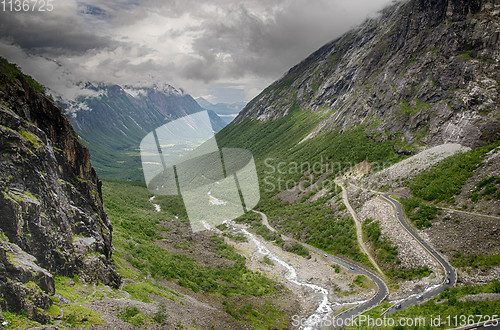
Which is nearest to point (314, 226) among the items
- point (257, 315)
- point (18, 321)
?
point (257, 315)

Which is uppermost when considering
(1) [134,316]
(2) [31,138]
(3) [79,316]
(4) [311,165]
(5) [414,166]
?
(2) [31,138]

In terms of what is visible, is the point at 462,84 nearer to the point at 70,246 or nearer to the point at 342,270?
the point at 342,270

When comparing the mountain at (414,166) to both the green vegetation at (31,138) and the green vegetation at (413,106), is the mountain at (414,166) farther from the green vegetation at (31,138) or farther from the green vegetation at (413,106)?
the green vegetation at (31,138)

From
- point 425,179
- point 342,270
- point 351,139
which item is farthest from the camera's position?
point 351,139

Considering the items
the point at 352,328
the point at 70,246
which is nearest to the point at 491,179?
the point at 352,328

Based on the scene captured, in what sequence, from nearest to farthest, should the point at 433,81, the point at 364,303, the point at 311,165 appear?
1. the point at 364,303
2. the point at 433,81
3. the point at 311,165

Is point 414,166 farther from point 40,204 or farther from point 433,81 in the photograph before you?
point 40,204

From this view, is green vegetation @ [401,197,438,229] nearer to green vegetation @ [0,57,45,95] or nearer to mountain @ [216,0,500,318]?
mountain @ [216,0,500,318]
